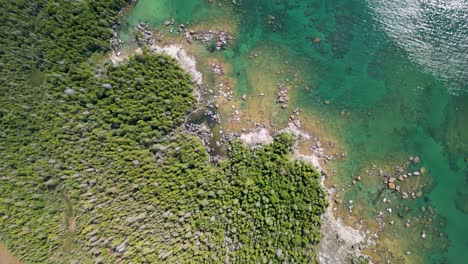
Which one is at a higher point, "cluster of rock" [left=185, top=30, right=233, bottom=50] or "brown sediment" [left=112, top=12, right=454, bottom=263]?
"cluster of rock" [left=185, top=30, right=233, bottom=50]

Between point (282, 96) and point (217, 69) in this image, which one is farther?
point (217, 69)

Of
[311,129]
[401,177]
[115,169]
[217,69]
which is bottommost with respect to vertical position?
[401,177]

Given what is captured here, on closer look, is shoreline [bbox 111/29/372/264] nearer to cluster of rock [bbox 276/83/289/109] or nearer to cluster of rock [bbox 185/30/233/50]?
cluster of rock [bbox 185/30/233/50]

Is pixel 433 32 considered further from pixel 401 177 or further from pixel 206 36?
pixel 206 36

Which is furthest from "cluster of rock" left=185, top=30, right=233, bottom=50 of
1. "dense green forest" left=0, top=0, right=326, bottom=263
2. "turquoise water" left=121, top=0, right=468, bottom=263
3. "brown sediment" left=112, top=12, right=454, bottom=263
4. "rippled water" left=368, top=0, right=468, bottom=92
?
"rippled water" left=368, top=0, right=468, bottom=92

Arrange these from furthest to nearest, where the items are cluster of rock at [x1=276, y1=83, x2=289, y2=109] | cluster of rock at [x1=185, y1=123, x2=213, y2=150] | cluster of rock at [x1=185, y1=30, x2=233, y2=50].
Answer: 1. cluster of rock at [x1=185, y1=30, x2=233, y2=50]
2. cluster of rock at [x1=276, y1=83, x2=289, y2=109]
3. cluster of rock at [x1=185, y1=123, x2=213, y2=150]

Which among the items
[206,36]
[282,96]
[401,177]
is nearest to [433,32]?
[401,177]

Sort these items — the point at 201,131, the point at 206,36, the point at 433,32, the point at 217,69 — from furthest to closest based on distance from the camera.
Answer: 1. the point at 433,32
2. the point at 206,36
3. the point at 217,69
4. the point at 201,131
